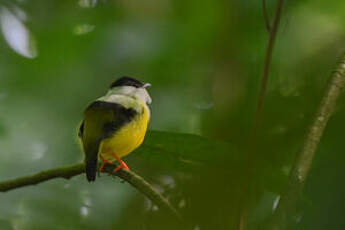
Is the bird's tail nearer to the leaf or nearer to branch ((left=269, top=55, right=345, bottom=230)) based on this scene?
the leaf

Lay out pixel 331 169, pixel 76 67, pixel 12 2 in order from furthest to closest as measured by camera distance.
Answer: pixel 76 67, pixel 12 2, pixel 331 169

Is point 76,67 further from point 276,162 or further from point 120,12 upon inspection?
point 276,162

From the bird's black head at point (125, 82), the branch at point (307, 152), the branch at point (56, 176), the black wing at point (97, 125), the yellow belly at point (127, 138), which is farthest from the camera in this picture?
the bird's black head at point (125, 82)

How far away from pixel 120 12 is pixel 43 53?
0.83 ft

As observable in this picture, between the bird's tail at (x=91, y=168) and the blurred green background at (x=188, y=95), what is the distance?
12 centimetres

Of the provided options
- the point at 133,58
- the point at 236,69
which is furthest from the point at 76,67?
the point at 236,69

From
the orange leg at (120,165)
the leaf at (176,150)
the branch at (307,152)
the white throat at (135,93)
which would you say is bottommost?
the orange leg at (120,165)

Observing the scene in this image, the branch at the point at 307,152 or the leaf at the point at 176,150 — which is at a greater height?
the branch at the point at 307,152

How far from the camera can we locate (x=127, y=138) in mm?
1788

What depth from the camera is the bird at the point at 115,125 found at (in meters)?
1.70

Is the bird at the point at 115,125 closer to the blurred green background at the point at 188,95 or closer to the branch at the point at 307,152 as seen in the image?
the blurred green background at the point at 188,95

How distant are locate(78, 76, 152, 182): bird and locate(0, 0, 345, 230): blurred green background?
69 millimetres

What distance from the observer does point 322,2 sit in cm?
140

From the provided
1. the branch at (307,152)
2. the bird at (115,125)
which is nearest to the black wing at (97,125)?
the bird at (115,125)
